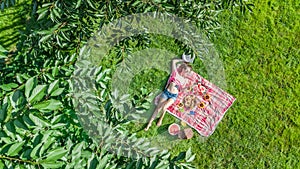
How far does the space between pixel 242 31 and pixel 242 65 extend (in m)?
0.34

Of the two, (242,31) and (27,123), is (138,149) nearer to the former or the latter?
(27,123)

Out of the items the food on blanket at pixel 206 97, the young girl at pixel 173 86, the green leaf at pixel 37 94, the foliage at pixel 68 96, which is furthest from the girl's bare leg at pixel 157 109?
the green leaf at pixel 37 94

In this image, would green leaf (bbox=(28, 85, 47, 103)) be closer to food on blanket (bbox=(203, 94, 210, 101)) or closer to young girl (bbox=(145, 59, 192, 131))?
young girl (bbox=(145, 59, 192, 131))

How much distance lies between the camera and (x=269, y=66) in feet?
13.8

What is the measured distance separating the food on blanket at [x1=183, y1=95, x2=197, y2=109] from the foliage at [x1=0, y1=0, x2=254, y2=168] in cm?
143

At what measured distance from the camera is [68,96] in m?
1.94

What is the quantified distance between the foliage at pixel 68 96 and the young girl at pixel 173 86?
4.30ft

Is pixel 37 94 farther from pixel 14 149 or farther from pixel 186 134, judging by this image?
pixel 186 134

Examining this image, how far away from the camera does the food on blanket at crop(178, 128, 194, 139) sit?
153 inches

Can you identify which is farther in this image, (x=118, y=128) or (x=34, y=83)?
(x=118, y=128)

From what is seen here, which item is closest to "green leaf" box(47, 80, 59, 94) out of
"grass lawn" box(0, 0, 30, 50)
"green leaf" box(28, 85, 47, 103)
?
"green leaf" box(28, 85, 47, 103)

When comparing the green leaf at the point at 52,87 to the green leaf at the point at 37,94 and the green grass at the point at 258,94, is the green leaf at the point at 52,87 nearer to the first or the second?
the green leaf at the point at 37,94

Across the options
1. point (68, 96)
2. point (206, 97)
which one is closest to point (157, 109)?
point (206, 97)

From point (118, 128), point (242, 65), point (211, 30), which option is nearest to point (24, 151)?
point (118, 128)
